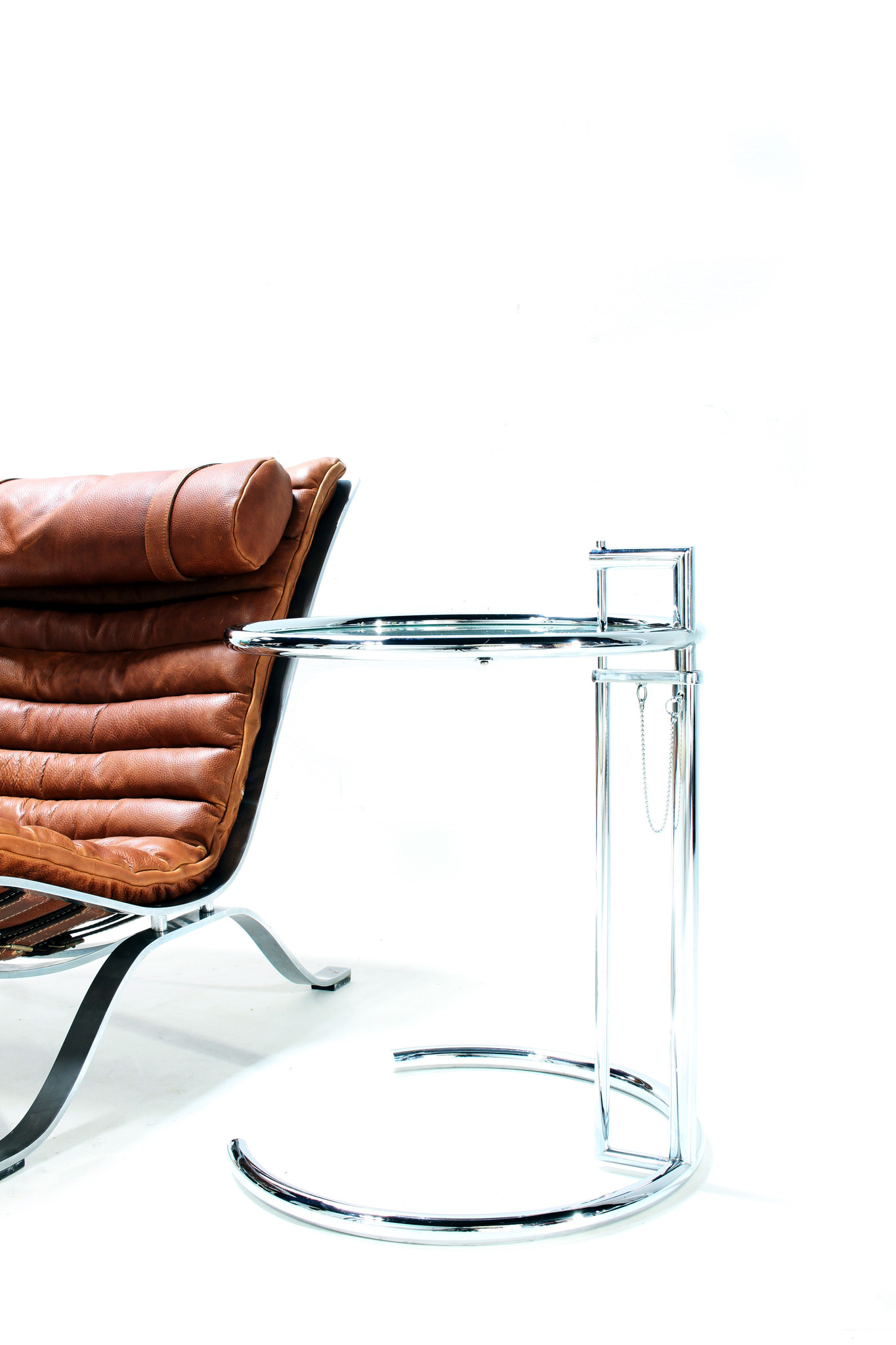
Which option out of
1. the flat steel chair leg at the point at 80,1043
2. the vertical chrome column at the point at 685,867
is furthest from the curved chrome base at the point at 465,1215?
the flat steel chair leg at the point at 80,1043

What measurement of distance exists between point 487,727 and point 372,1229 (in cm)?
144

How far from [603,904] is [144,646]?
96 cm

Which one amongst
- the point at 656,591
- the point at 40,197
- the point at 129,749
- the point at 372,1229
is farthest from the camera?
the point at 40,197

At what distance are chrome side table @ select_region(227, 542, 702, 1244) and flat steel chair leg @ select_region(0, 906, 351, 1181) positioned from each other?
0.22 m

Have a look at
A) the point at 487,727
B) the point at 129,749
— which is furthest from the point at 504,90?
the point at 129,749

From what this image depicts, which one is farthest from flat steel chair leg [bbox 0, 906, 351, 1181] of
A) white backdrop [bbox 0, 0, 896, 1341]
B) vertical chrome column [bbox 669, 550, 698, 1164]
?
vertical chrome column [bbox 669, 550, 698, 1164]

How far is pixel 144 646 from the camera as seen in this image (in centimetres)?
179

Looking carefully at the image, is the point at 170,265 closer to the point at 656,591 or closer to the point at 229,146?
the point at 229,146

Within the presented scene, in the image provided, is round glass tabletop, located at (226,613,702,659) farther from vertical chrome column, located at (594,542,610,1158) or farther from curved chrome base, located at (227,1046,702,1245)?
curved chrome base, located at (227,1046,702,1245)

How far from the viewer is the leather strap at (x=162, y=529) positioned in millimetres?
1684

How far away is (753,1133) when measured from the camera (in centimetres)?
130

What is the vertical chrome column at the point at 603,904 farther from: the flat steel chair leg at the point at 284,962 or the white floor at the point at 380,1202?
the flat steel chair leg at the point at 284,962

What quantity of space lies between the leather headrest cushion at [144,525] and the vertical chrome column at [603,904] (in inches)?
26.1

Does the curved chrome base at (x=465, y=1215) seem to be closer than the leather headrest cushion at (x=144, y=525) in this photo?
Yes
